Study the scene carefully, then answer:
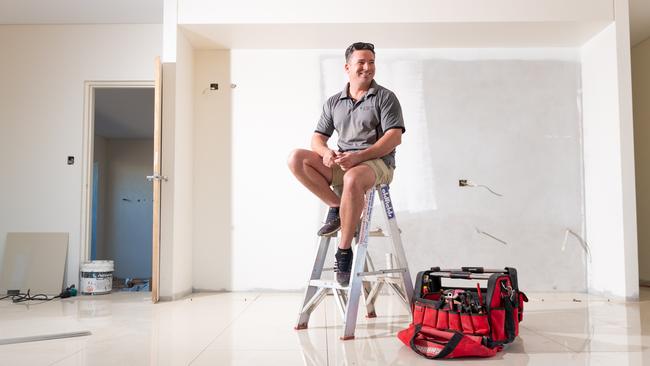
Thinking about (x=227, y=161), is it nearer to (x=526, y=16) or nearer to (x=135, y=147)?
(x=526, y=16)

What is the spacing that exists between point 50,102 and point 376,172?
12.2 ft

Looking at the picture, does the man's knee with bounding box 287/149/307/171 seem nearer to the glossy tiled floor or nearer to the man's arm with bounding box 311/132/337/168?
the man's arm with bounding box 311/132/337/168

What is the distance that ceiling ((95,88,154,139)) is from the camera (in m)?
6.76

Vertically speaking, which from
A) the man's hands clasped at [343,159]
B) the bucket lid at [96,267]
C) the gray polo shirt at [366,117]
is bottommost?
the bucket lid at [96,267]

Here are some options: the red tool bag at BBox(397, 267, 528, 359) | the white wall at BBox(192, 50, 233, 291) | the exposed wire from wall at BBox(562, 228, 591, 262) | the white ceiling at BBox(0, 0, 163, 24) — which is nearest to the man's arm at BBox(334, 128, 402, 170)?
the red tool bag at BBox(397, 267, 528, 359)

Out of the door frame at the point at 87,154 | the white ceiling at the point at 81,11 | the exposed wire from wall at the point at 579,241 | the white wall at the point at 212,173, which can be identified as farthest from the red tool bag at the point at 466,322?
the door frame at the point at 87,154

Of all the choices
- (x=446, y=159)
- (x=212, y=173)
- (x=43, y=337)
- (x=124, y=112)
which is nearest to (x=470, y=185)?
(x=446, y=159)

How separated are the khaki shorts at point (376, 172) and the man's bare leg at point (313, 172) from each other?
0.10 feet

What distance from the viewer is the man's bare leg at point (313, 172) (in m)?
2.45

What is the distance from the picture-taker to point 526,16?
3922mm

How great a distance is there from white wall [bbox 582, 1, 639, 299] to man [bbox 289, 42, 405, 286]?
2345 millimetres

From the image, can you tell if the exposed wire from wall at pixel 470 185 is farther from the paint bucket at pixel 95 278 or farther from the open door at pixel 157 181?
the paint bucket at pixel 95 278

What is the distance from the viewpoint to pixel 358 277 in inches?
91.0

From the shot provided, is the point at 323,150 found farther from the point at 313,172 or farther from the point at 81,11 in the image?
the point at 81,11
